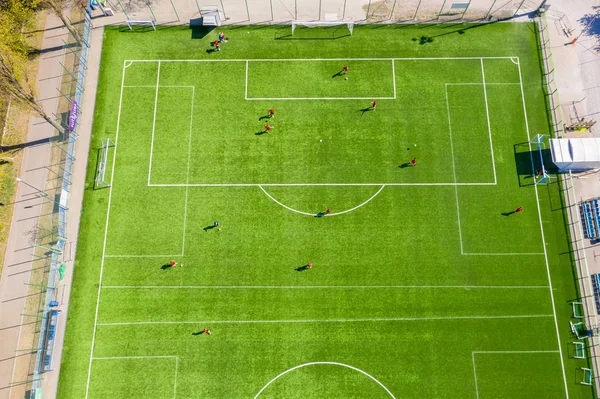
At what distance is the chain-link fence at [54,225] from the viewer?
2450 centimetres

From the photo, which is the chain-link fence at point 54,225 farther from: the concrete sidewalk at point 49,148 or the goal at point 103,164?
the goal at point 103,164

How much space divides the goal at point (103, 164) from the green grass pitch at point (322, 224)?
47cm

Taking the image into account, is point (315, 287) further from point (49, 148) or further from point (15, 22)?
point (15, 22)

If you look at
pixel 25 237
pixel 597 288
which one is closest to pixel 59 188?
pixel 25 237

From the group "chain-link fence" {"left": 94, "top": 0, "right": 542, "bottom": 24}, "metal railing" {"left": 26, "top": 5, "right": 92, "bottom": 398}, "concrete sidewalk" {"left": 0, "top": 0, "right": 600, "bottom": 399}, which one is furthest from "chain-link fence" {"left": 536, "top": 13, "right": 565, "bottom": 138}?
"metal railing" {"left": 26, "top": 5, "right": 92, "bottom": 398}

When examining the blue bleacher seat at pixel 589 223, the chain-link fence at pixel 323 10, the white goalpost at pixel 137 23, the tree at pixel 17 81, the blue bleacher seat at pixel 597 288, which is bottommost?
the blue bleacher seat at pixel 597 288

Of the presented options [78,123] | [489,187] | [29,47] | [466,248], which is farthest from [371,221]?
[29,47]

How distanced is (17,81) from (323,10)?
21981 millimetres

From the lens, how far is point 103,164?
27.6m

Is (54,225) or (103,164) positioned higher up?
(103,164)

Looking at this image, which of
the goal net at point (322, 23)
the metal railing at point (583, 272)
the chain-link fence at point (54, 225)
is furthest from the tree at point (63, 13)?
the metal railing at point (583, 272)

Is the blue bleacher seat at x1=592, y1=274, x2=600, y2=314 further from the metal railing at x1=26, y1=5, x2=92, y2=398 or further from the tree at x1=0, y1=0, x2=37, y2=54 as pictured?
the tree at x1=0, y1=0, x2=37, y2=54

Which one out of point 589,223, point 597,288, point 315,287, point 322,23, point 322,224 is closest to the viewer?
point 597,288

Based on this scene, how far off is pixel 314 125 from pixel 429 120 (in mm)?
8447
